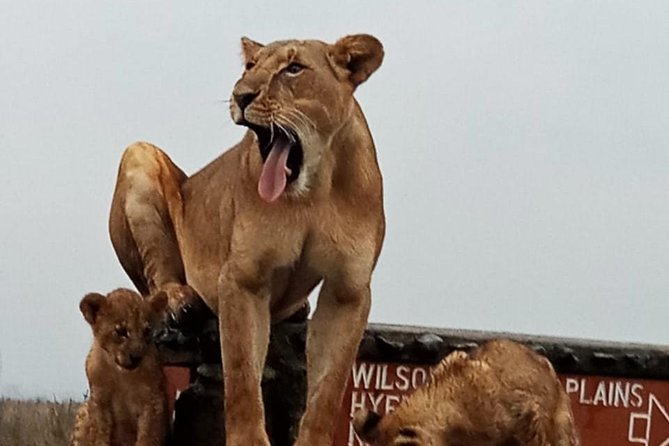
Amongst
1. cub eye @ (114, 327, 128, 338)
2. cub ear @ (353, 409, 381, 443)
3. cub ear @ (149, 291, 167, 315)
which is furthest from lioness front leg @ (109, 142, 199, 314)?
cub ear @ (353, 409, 381, 443)

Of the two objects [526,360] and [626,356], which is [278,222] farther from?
[626,356]

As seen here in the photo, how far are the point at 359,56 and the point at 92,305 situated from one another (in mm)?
890

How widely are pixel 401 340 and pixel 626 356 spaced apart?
76 cm

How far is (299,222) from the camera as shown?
348 cm

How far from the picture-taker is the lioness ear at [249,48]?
3.52 meters

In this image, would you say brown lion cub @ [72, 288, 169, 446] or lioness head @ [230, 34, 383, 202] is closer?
lioness head @ [230, 34, 383, 202]

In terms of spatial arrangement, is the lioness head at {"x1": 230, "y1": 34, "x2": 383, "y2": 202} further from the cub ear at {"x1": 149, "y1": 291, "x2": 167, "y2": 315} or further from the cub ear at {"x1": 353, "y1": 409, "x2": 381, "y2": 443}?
the cub ear at {"x1": 353, "y1": 409, "x2": 381, "y2": 443}

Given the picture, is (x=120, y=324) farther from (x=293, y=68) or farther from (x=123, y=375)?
(x=293, y=68)

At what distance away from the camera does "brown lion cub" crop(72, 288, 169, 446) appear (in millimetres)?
3746

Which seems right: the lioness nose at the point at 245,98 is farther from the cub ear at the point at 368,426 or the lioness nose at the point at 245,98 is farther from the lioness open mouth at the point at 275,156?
the cub ear at the point at 368,426

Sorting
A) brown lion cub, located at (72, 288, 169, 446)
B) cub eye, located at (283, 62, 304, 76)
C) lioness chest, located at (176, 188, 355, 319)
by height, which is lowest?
brown lion cub, located at (72, 288, 169, 446)

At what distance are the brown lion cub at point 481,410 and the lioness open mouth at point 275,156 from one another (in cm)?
73

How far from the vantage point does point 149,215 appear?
4.13 meters

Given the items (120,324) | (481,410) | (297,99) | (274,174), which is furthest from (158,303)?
(481,410)
